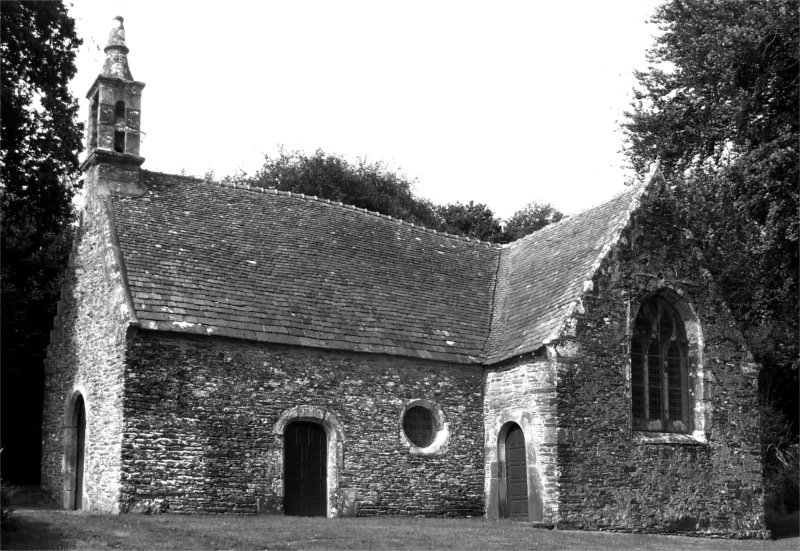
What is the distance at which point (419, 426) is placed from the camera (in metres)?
23.2

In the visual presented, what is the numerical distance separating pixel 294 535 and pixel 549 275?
11.7 m

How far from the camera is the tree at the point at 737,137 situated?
23438 millimetres

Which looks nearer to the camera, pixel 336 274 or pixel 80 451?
pixel 80 451

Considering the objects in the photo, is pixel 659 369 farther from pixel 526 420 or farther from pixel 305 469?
pixel 305 469

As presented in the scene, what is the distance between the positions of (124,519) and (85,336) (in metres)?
6.58

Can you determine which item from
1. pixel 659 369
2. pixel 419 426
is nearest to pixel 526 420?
pixel 419 426

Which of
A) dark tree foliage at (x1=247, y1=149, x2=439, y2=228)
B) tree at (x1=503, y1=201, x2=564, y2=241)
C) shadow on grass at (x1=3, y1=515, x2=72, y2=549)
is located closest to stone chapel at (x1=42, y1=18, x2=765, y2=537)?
shadow on grass at (x1=3, y1=515, x2=72, y2=549)

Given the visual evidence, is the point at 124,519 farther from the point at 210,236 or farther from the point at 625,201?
the point at 625,201

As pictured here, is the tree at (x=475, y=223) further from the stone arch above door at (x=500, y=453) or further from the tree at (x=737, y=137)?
the stone arch above door at (x=500, y=453)

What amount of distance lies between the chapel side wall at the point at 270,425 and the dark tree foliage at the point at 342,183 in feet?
73.9

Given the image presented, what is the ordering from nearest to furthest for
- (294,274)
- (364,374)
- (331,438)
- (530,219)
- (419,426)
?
(331,438) < (364,374) < (419,426) < (294,274) < (530,219)

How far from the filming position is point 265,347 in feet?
69.5

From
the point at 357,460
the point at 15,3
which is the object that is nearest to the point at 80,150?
the point at 15,3

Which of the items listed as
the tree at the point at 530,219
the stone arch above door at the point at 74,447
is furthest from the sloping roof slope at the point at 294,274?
the tree at the point at 530,219
